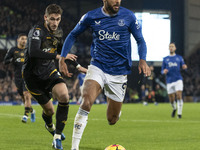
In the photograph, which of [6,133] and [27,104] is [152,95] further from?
[6,133]

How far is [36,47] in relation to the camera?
6605mm

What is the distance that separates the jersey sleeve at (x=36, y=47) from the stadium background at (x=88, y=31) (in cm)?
1999

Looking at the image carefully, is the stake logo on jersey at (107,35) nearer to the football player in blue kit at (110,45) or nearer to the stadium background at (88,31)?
the football player in blue kit at (110,45)

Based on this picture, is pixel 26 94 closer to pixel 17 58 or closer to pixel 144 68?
pixel 17 58

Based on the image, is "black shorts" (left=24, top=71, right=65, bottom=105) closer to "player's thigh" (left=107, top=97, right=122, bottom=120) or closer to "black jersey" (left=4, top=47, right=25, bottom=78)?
"player's thigh" (left=107, top=97, right=122, bottom=120)

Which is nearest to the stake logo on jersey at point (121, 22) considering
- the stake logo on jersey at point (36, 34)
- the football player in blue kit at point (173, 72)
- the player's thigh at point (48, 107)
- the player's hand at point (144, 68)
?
the player's hand at point (144, 68)

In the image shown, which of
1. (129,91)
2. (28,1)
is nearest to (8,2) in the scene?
(28,1)

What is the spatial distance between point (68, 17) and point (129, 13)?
2840cm

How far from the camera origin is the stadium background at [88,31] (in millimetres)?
28183

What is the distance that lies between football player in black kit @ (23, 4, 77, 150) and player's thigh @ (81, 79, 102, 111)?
0.82 meters

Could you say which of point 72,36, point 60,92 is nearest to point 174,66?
point 60,92

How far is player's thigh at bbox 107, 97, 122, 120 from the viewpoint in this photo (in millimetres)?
6441

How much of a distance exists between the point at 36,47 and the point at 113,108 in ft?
4.98

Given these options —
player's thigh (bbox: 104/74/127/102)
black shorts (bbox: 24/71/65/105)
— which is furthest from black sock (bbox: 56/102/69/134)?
player's thigh (bbox: 104/74/127/102)
